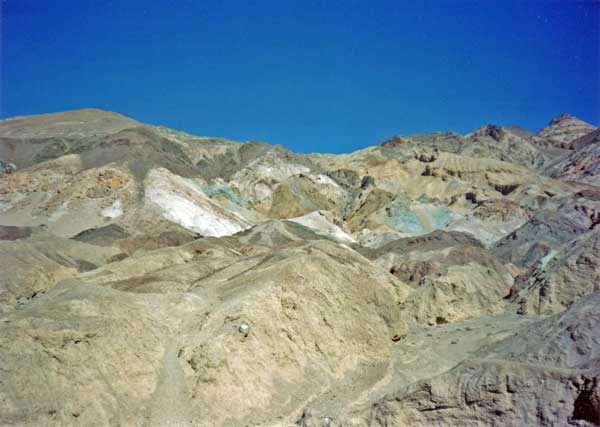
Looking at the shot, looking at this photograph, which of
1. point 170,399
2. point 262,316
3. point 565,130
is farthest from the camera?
point 565,130

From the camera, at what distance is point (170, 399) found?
1831cm

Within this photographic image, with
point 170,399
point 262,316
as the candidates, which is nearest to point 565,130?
point 262,316

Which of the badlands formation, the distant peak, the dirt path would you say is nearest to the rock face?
the distant peak

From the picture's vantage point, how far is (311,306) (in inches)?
888

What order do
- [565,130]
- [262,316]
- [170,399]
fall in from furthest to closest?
[565,130] → [262,316] → [170,399]

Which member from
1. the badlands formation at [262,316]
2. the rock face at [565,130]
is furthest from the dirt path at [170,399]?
the rock face at [565,130]

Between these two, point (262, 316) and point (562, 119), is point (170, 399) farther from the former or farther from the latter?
point (562, 119)

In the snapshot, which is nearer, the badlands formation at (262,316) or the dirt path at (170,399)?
the badlands formation at (262,316)

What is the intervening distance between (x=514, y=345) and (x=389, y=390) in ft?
14.0

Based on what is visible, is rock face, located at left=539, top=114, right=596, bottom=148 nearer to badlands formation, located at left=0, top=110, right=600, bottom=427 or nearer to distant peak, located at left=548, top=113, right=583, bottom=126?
distant peak, located at left=548, top=113, right=583, bottom=126

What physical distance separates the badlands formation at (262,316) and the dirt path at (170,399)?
4cm

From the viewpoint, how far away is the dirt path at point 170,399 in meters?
17.6

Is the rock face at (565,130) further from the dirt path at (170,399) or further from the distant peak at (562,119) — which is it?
the dirt path at (170,399)

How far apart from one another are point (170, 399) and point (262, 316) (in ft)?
13.7
